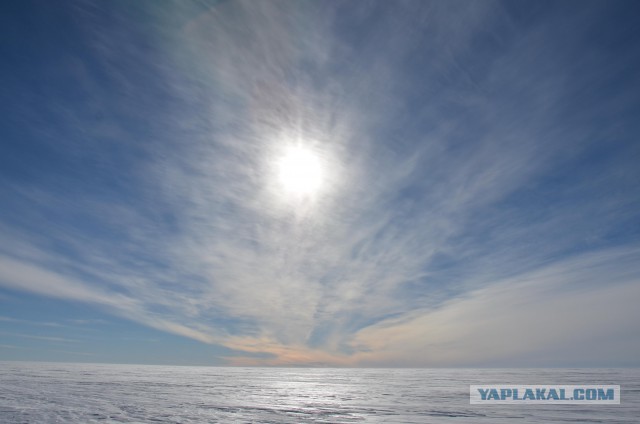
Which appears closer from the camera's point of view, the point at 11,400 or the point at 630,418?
the point at 630,418

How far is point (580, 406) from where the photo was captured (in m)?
15.8

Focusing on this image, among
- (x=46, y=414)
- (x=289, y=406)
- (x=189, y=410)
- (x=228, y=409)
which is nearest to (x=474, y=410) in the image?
(x=289, y=406)

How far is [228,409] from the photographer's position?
1505cm

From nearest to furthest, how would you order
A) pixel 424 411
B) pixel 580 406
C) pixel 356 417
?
pixel 356 417
pixel 424 411
pixel 580 406

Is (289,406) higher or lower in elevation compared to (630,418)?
lower

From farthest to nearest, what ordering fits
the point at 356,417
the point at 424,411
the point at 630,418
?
the point at 424,411
the point at 356,417
the point at 630,418

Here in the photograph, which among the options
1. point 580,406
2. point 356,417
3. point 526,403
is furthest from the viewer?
point 526,403

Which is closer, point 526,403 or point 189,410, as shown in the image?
point 189,410

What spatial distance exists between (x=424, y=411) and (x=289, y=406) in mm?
6223

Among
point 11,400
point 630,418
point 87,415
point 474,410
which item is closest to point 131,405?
point 87,415

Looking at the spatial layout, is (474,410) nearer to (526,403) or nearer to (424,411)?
(424,411)

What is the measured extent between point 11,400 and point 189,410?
31.7ft

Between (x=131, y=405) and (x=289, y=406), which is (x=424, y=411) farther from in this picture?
(x=131, y=405)

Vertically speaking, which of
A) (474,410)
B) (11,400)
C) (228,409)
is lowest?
(11,400)
